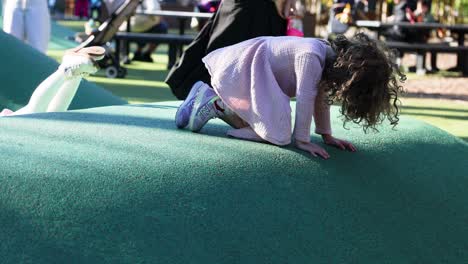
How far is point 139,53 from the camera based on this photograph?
53.6 ft

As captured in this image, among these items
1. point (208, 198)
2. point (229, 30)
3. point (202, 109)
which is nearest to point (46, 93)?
point (202, 109)

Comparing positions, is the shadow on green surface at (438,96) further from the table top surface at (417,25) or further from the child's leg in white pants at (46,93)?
the child's leg in white pants at (46,93)

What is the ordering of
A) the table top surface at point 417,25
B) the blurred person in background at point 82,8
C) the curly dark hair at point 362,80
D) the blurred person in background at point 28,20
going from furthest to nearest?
the blurred person in background at point 82,8 < the table top surface at point 417,25 < the blurred person in background at point 28,20 < the curly dark hair at point 362,80

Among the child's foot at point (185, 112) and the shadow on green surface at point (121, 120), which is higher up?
the child's foot at point (185, 112)

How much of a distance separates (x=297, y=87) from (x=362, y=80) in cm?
31

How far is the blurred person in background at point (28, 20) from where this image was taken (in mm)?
8812

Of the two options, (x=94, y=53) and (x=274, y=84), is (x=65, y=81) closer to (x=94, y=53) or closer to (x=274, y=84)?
(x=94, y=53)

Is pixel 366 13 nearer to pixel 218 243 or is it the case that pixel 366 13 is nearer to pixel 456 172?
pixel 456 172

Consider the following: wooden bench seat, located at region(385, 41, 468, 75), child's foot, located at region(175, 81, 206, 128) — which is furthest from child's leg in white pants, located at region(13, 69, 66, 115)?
wooden bench seat, located at region(385, 41, 468, 75)

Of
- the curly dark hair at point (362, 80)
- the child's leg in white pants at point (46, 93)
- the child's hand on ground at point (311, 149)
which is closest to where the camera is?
the curly dark hair at point (362, 80)

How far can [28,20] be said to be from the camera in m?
8.86

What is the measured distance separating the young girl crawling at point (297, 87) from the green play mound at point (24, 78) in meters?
2.30

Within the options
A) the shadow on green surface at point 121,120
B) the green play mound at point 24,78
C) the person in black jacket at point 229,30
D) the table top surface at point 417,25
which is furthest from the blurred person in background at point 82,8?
the shadow on green surface at point 121,120

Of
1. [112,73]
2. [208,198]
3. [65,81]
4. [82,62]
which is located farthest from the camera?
[112,73]
